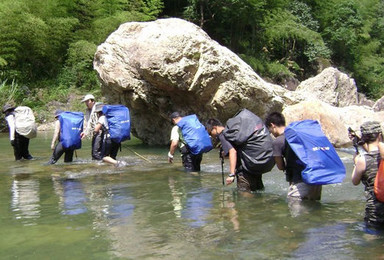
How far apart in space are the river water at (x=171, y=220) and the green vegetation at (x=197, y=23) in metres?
16.1

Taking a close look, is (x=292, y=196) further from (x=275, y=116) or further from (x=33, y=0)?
(x=33, y=0)

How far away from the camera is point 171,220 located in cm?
537

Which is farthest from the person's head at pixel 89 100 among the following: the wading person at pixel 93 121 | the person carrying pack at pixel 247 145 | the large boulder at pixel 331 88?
the large boulder at pixel 331 88

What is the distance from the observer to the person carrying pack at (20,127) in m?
11.2

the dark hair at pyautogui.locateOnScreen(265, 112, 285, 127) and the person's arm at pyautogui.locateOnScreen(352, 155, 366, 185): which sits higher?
the dark hair at pyautogui.locateOnScreen(265, 112, 285, 127)

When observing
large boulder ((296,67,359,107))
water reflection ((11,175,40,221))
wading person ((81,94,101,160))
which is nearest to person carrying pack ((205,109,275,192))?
water reflection ((11,175,40,221))

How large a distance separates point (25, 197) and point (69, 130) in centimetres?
335

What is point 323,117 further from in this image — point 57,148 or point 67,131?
point 57,148

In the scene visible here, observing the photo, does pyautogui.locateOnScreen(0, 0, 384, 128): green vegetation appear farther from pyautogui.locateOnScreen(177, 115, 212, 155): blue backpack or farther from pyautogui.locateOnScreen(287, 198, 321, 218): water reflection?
pyautogui.locateOnScreen(287, 198, 321, 218): water reflection

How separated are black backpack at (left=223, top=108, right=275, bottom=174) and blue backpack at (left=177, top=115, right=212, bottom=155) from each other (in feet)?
7.59

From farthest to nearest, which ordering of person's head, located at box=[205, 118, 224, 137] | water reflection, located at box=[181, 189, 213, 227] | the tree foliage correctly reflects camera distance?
the tree foliage
person's head, located at box=[205, 118, 224, 137]
water reflection, located at box=[181, 189, 213, 227]

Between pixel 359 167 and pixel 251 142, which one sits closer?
pixel 359 167

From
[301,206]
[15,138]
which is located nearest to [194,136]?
[301,206]

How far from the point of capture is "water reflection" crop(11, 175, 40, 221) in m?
5.86
